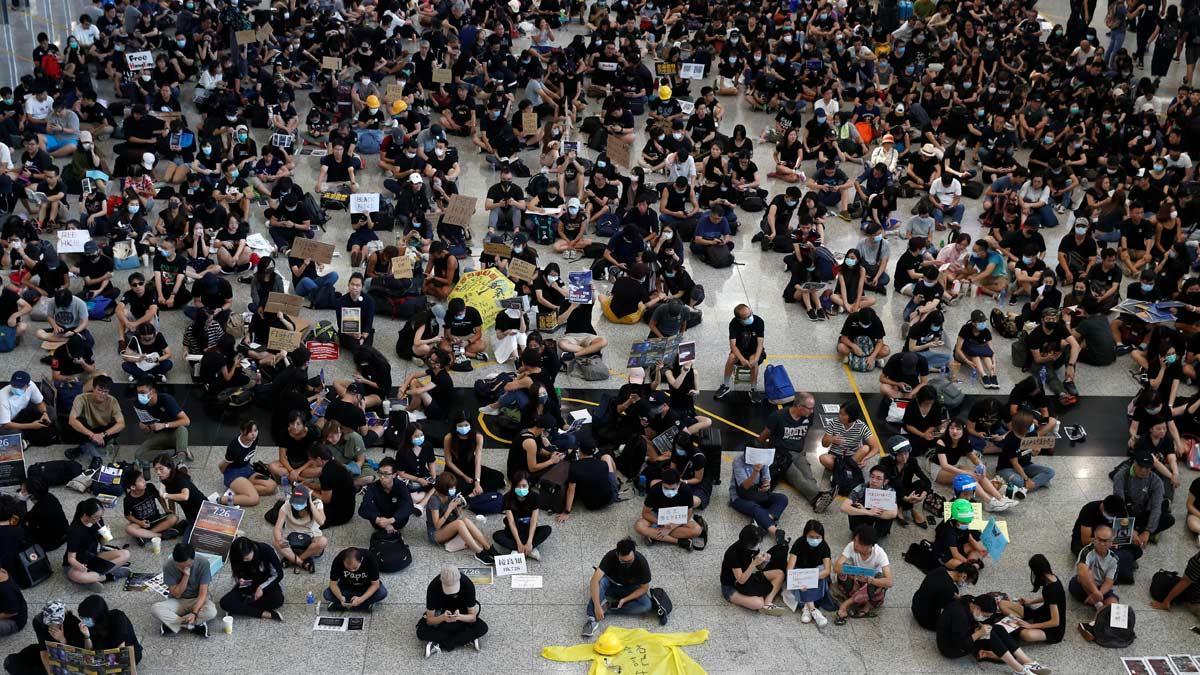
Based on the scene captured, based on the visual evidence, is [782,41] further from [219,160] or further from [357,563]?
[357,563]

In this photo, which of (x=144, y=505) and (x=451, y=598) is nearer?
(x=451, y=598)

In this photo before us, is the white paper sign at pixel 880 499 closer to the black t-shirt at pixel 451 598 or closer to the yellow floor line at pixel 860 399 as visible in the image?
the yellow floor line at pixel 860 399

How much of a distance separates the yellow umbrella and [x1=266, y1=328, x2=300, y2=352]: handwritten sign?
2.44 m

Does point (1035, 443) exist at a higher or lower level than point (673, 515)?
higher

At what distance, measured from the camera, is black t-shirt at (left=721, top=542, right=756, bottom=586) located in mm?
→ 12875

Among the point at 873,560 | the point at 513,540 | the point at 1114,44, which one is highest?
the point at 1114,44

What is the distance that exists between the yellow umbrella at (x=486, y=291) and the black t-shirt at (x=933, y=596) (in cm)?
738

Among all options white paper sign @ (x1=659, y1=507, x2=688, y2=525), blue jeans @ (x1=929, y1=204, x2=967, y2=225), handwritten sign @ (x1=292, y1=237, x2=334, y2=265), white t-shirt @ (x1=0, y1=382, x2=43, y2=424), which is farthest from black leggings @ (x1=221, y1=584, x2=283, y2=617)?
blue jeans @ (x1=929, y1=204, x2=967, y2=225)

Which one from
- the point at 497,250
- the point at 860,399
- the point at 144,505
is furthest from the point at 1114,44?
the point at 144,505

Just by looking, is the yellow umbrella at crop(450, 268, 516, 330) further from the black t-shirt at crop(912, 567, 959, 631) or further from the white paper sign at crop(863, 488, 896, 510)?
the black t-shirt at crop(912, 567, 959, 631)

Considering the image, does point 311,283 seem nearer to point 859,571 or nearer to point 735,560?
point 735,560

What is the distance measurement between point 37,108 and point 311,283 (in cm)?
819

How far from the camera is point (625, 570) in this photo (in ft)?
41.3

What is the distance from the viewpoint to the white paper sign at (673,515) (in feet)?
44.5
